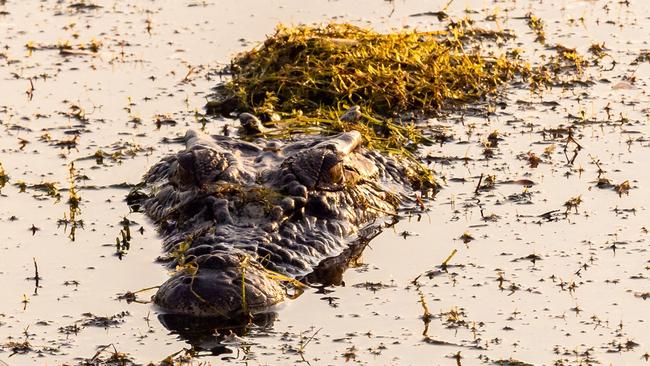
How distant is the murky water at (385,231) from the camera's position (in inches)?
400

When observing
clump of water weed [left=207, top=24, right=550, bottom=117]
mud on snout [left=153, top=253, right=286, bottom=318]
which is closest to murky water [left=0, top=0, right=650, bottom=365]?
mud on snout [left=153, top=253, right=286, bottom=318]

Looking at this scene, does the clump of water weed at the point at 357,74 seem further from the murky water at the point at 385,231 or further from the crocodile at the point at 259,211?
the crocodile at the point at 259,211

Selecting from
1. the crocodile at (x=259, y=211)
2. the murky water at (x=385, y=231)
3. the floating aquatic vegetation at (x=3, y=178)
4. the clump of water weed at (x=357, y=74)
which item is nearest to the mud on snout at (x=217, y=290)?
the crocodile at (x=259, y=211)

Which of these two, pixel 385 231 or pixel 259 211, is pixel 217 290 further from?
pixel 385 231

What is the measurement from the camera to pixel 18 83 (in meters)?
17.2

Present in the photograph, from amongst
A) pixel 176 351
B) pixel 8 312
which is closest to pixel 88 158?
pixel 8 312

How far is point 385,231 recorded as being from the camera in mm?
12594

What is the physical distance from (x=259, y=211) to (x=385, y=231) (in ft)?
4.75

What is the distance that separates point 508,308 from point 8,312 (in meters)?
3.56

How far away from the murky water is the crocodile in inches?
9.4

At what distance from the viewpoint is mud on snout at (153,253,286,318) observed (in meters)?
10.2

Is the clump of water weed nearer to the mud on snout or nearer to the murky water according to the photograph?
the murky water

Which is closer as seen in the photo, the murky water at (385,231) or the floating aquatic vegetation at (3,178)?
the murky water at (385,231)

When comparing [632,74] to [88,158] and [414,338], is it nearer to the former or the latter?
[88,158]
